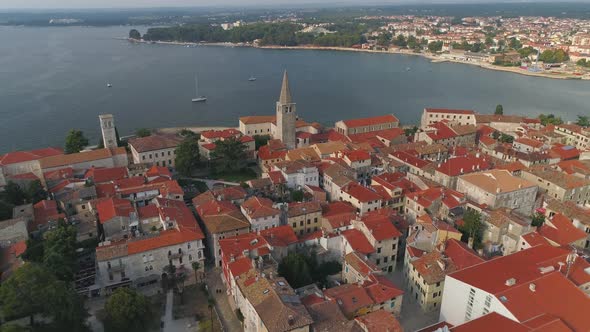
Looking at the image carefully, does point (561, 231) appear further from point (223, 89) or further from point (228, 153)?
point (223, 89)

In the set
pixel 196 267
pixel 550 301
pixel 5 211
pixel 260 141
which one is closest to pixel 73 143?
pixel 5 211

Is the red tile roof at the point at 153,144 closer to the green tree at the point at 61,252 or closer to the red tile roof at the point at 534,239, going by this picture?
the green tree at the point at 61,252

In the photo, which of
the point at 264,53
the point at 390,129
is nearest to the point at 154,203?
the point at 390,129

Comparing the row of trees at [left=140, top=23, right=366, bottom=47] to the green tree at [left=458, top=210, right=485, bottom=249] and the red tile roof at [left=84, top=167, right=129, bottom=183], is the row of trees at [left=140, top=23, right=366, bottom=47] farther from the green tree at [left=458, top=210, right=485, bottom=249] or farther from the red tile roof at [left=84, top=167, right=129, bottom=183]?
the green tree at [left=458, top=210, right=485, bottom=249]

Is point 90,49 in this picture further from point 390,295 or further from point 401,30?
point 390,295

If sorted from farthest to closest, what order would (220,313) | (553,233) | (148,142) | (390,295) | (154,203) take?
1. (148,142)
2. (154,203)
3. (553,233)
4. (220,313)
5. (390,295)

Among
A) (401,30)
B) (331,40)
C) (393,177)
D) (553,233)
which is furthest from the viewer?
(401,30)

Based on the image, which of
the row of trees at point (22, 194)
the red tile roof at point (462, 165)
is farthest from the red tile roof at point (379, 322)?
the row of trees at point (22, 194)

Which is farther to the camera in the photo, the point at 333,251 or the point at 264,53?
the point at 264,53

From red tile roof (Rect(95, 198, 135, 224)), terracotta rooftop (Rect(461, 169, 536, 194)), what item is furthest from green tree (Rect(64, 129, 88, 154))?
terracotta rooftop (Rect(461, 169, 536, 194))
